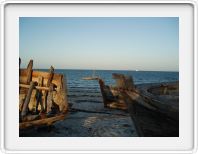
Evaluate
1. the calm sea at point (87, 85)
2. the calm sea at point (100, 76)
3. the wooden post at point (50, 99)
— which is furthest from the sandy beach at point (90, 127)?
the calm sea at point (100, 76)

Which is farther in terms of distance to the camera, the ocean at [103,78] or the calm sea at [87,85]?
the ocean at [103,78]

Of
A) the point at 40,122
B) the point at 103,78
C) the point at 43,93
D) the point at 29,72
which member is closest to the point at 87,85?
the point at 103,78

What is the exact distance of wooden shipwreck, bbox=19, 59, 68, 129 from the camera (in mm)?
7533

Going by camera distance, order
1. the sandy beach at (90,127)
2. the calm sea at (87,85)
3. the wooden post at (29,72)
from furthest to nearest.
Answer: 1. the calm sea at (87,85)
2. the sandy beach at (90,127)
3. the wooden post at (29,72)

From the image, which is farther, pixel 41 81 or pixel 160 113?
pixel 41 81

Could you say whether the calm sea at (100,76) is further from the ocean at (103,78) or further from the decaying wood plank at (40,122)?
the decaying wood plank at (40,122)

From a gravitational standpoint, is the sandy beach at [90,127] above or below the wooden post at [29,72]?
→ below

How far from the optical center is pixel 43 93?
8352mm

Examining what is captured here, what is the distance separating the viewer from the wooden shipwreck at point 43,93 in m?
7.53

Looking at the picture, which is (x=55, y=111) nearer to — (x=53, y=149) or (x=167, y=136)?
(x=53, y=149)

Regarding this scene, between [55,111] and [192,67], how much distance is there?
429 centimetres

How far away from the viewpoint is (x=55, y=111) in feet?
26.8

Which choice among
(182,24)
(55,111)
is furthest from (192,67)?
(55,111)

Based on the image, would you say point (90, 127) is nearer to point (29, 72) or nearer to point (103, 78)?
point (29, 72)
